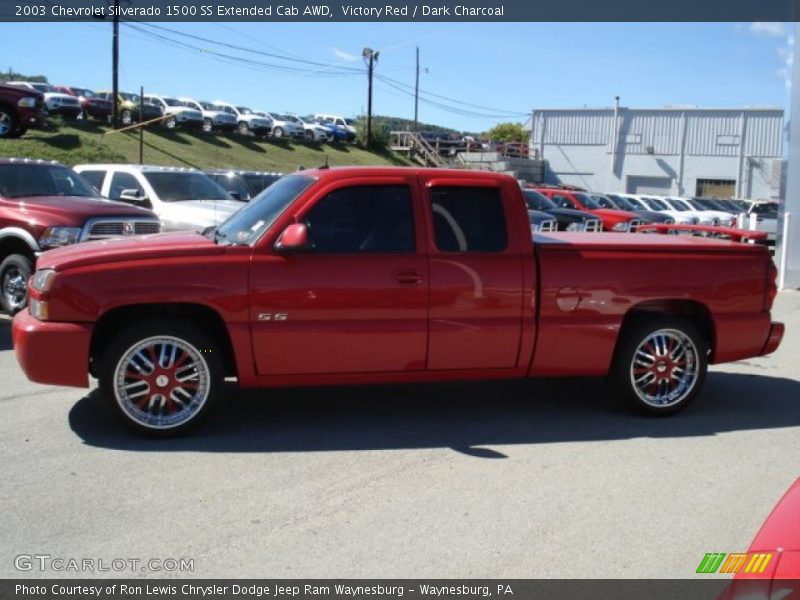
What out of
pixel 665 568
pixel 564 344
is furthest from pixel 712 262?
pixel 665 568

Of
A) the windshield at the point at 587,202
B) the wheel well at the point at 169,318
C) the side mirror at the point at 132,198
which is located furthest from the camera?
the windshield at the point at 587,202

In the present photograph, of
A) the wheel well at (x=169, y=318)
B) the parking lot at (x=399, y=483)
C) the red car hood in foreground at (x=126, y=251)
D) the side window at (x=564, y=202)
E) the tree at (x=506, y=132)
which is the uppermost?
the tree at (x=506, y=132)

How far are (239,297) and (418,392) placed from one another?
2.16 metres

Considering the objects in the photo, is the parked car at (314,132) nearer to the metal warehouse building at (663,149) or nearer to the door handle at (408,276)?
the metal warehouse building at (663,149)

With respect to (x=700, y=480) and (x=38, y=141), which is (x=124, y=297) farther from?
(x=38, y=141)

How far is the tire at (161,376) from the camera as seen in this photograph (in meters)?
5.62

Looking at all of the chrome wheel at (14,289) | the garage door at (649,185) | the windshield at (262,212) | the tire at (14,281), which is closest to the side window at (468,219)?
the windshield at (262,212)

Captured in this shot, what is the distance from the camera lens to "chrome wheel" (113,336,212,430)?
5.64 m

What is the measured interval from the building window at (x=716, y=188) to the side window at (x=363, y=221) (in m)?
54.6

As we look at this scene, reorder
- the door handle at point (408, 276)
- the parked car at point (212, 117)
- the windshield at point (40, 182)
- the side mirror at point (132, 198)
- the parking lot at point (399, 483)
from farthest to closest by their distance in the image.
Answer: the parked car at point (212, 117), the side mirror at point (132, 198), the windshield at point (40, 182), the door handle at point (408, 276), the parking lot at point (399, 483)

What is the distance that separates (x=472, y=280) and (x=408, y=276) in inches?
18.4

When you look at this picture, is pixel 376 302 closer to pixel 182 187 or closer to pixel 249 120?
pixel 182 187

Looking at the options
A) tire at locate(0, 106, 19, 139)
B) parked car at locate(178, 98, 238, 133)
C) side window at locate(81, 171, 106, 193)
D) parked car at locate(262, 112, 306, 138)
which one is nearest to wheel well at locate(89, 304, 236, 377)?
side window at locate(81, 171, 106, 193)

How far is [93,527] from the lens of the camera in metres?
4.34
